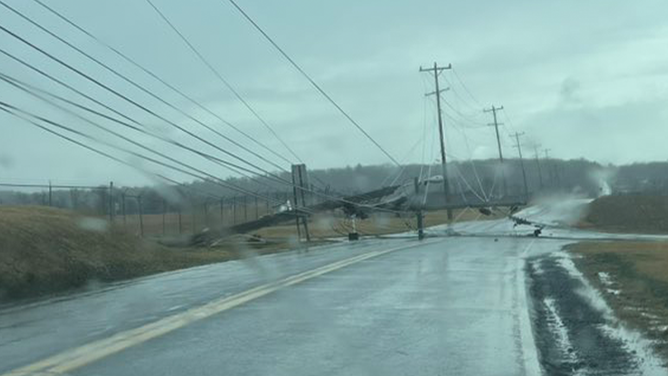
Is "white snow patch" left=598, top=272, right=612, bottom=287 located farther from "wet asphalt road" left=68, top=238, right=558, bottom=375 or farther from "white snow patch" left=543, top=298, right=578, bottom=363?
"white snow patch" left=543, top=298, right=578, bottom=363

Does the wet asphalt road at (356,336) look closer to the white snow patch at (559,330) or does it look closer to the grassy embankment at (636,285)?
the white snow patch at (559,330)

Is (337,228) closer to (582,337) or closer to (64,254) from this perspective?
(64,254)

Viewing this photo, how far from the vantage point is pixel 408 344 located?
9.78 m

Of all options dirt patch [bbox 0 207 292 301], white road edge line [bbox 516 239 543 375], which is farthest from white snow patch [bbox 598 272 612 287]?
dirt patch [bbox 0 207 292 301]

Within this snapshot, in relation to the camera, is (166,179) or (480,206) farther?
(480,206)

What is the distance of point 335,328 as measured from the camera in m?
11.0

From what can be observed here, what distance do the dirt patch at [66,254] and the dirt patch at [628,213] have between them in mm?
46310

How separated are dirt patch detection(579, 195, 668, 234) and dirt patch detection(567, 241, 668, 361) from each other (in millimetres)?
40773

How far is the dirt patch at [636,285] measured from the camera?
11513mm

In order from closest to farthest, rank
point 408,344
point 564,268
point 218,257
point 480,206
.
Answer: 1. point 408,344
2. point 564,268
3. point 218,257
4. point 480,206

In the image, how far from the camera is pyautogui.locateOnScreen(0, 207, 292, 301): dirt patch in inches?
760

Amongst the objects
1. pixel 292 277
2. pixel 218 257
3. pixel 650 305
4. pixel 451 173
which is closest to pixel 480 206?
pixel 451 173

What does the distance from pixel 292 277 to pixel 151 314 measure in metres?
6.56

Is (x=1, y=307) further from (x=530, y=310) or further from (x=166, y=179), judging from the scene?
(x=530, y=310)
